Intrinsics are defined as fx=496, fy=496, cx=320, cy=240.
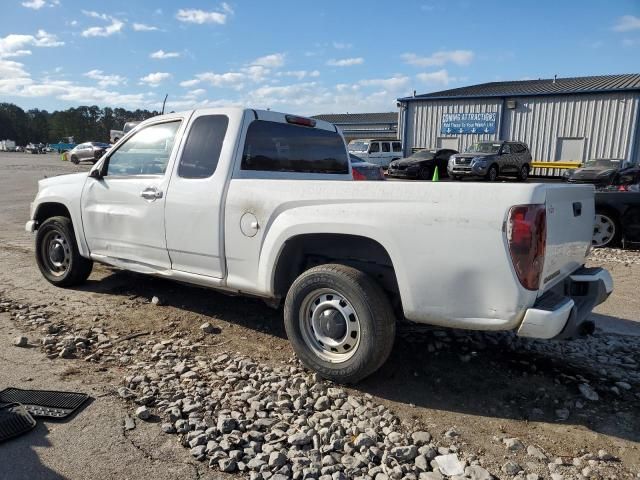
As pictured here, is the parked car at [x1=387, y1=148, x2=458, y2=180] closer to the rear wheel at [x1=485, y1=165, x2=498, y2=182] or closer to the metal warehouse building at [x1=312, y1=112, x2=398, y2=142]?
the rear wheel at [x1=485, y1=165, x2=498, y2=182]

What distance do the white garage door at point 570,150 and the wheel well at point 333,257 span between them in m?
28.1

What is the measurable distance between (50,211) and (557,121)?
2828 centimetres

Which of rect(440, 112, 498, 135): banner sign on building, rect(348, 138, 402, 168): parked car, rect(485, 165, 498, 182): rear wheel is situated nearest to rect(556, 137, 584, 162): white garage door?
rect(440, 112, 498, 135): banner sign on building

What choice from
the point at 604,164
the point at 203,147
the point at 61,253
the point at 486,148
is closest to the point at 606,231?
the point at 203,147

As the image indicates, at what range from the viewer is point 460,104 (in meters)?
30.4

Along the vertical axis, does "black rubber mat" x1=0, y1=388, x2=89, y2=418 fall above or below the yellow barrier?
below

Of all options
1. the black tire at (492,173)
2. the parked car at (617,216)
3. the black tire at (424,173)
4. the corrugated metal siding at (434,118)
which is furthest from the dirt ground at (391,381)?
the corrugated metal siding at (434,118)

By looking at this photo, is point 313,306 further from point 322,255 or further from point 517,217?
point 517,217

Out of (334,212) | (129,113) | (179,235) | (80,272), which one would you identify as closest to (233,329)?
(179,235)

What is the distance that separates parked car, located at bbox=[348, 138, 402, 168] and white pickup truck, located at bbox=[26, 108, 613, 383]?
2277 cm

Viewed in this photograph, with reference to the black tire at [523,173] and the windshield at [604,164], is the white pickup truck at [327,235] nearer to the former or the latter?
the windshield at [604,164]

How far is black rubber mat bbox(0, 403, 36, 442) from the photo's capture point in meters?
2.84

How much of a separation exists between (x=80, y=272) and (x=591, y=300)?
5.00 meters

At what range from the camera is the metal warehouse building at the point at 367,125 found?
51.2 meters
